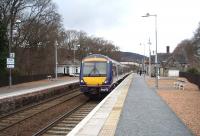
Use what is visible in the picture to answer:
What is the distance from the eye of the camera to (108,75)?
98.4 feet

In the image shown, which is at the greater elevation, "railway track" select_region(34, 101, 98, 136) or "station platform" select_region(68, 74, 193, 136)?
"station platform" select_region(68, 74, 193, 136)

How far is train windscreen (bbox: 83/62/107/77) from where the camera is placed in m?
29.8

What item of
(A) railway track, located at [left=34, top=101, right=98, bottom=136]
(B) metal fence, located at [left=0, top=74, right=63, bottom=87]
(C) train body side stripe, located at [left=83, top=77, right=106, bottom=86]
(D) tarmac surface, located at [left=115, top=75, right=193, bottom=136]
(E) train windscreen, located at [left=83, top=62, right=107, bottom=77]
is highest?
(E) train windscreen, located at [left=83, top=62, right=107, bottom=77]

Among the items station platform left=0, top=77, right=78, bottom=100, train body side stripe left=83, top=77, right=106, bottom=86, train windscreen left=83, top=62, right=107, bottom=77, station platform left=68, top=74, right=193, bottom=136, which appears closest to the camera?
station platform left=68, top=74, right=193, bottom=136

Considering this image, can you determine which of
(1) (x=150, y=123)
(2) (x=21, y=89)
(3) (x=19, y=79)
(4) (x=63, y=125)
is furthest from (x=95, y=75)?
(3) (x=19, y=79)

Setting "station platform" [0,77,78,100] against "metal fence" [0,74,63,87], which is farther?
"metal fence" [0,74,63,87]

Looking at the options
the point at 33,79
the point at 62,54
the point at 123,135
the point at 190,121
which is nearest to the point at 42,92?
the point at 190,121

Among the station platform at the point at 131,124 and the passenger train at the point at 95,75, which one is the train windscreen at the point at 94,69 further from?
the station platform at the point at 131,124

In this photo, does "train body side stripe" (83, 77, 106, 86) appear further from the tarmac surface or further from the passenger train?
the tarmac surface

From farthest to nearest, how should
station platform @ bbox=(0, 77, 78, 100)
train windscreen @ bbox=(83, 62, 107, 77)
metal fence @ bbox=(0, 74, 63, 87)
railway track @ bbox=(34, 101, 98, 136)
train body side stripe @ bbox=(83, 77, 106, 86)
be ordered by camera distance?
metal fence @ bbox=(0, 74, 63, 87) < station platform @ bbox=(0, 77, 78, 100) < train windscreen @ bbox=(83, 62, 107, 77) < train body side stripe @ bbox=(83, 77, 106, 86) < railway track @ bbox=(34, 101, 98, 136)

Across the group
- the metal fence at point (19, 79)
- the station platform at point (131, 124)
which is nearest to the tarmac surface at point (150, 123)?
the station platform at point (131, 124)

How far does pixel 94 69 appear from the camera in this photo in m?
29.9

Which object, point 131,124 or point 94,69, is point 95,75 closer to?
point 94,69

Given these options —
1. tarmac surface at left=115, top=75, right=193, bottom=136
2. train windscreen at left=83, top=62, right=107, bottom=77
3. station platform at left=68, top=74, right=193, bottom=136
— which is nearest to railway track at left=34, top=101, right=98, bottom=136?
station platform at left=68, top=74, right=193, bottom=136
